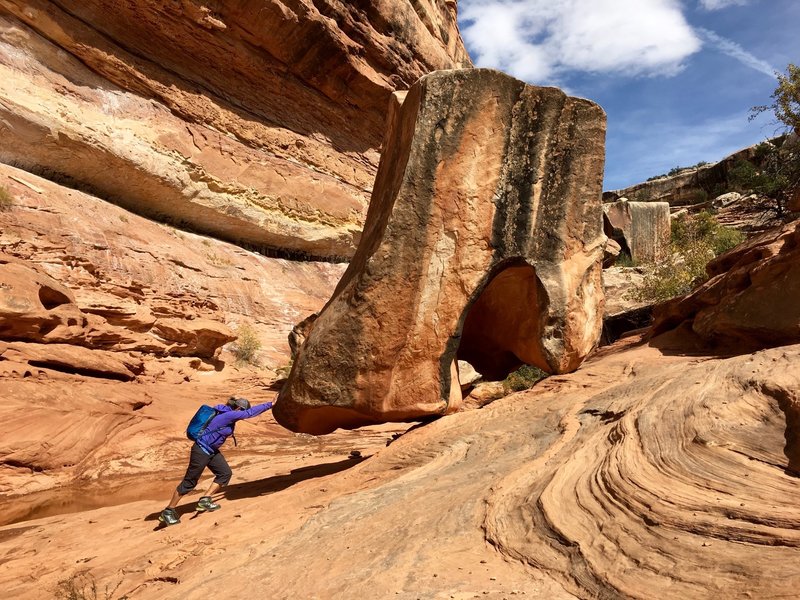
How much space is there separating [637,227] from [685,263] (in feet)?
18.6

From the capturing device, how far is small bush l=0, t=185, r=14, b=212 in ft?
37.6

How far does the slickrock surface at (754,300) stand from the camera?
555 cm

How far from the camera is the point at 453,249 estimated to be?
228 inches

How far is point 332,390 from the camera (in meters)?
5.51

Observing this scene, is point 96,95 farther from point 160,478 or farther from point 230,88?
point 160,478

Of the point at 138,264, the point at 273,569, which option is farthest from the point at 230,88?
the point at 273,569

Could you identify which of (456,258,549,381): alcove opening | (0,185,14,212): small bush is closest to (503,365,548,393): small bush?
(456,258,549,381): alcove opening

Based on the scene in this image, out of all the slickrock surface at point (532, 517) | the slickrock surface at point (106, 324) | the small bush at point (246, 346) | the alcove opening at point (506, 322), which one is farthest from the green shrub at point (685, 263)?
the small bush at point (246, 346)

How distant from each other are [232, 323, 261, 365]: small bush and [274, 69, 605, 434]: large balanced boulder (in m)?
9.15

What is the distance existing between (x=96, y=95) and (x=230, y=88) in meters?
4.52

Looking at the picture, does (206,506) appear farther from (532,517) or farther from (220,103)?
(220,103)

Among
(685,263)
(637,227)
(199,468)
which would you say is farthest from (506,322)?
(637,227)

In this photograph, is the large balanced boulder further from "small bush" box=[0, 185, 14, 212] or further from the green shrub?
"small bush" box=[0, 185, 14, 212]

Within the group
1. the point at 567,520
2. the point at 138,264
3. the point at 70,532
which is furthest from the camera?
the point at 138,264
